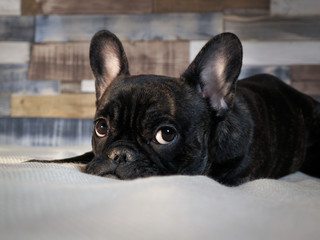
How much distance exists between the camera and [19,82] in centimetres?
354

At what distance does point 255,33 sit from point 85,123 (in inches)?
67.2

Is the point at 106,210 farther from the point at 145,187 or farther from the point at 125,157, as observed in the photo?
the point at 125,157

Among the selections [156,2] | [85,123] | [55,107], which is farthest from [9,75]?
[156,2]

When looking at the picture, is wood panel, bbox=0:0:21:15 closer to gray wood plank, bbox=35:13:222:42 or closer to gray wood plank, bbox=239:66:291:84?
gray wood plank, bbox=35:13:222:42

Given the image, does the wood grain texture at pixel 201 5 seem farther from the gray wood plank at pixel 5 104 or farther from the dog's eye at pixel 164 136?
the dog's eye at pixel 164 136

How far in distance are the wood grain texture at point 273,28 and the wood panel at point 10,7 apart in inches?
76.2

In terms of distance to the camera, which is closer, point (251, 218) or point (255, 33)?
point (251, 218)

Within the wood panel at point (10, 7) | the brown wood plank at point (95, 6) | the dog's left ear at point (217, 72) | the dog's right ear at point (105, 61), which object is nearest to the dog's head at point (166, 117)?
the dog's left ear at point (217, 72)

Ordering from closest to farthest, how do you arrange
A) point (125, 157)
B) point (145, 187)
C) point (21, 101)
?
point (145, 187)
point (125, 157)
point (21, 101)

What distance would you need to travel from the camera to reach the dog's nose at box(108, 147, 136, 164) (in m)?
1.29

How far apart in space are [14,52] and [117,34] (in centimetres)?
99

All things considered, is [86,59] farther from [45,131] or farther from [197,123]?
[197,123]

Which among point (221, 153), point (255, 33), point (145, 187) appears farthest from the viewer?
point (255, 33)

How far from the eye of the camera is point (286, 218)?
847mm
